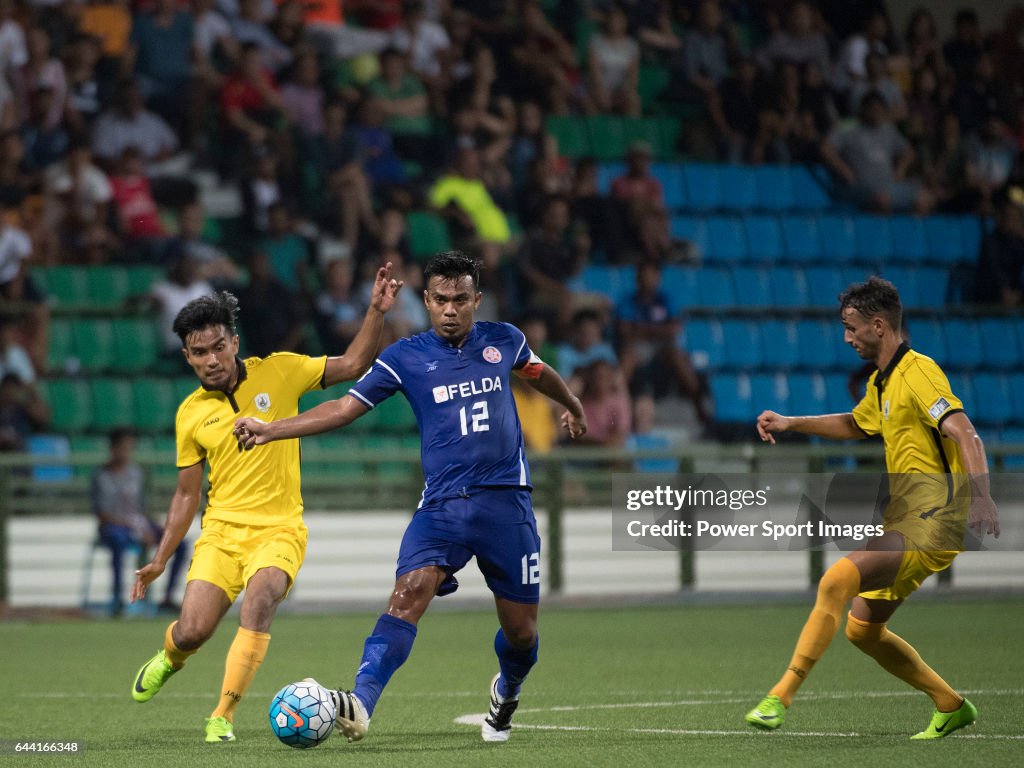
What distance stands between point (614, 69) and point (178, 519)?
12760 millimetres

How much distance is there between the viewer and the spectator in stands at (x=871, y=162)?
19.2m

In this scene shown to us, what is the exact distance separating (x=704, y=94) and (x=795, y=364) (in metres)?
3.72

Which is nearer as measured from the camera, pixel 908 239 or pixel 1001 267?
pixel 1001 267

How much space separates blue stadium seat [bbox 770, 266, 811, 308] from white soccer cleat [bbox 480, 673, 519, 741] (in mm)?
11539

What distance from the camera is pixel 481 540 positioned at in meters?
6.71

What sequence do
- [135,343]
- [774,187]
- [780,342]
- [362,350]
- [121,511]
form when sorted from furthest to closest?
[774,187] < [780,342] < [135,343] < [121,511] < [362,350]

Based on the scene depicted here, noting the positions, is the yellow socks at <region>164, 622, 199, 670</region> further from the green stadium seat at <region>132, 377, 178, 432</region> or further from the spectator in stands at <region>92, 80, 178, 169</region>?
the spectator in stands at <region>92, 80, 178, 169</region>

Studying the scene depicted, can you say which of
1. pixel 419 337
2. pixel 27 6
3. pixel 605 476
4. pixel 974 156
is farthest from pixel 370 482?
pixel 974 156

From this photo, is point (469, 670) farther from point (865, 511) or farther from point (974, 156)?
point (974, 156)

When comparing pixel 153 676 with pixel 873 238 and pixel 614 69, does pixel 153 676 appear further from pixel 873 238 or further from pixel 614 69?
pixel 614 69

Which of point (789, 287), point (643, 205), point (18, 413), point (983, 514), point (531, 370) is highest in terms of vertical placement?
point (643, 205)

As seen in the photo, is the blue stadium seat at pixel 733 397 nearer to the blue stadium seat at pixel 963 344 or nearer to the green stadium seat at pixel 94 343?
the blue stadium seat at pixel 963 344

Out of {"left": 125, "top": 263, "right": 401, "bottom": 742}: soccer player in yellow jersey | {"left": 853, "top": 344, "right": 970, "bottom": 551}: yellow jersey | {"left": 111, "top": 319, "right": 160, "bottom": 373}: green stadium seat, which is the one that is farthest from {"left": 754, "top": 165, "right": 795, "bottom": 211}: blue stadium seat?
{"left": 853, "top": 344, "right": 970, "bottom": 551}: yellow jersey

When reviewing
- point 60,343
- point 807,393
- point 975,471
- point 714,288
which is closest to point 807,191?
point 714,288
